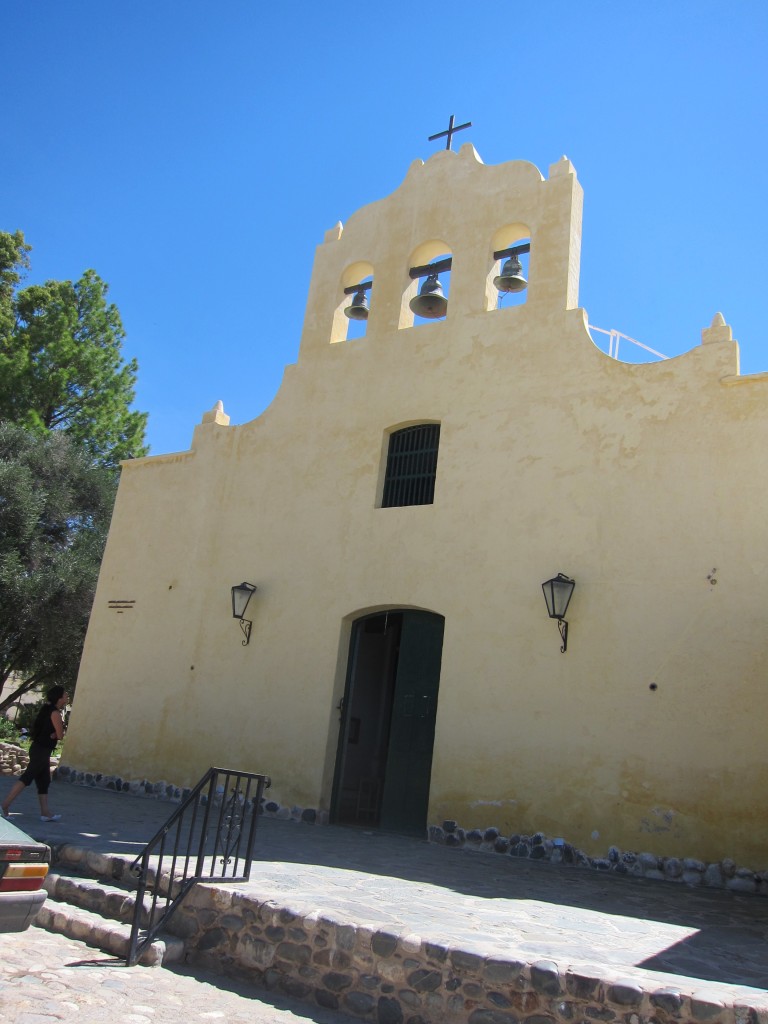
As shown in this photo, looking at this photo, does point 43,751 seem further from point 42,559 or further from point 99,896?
point 42,559

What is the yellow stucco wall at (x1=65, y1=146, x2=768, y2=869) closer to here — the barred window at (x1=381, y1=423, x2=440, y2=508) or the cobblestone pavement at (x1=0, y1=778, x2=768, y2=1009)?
the barred window at (x1=381, y1=423, x2=440, y2=508)

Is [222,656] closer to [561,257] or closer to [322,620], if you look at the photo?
[322,620]

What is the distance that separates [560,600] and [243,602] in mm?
4830

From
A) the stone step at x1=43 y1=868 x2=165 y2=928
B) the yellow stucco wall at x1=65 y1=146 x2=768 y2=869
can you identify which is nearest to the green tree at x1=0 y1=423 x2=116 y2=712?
the yellow stucco wall at x1=65 y1=146 x2=768 y2=869

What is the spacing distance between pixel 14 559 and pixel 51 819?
10919 mm

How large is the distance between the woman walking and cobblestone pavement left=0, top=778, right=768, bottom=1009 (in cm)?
23

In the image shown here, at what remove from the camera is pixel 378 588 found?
36.2 ft

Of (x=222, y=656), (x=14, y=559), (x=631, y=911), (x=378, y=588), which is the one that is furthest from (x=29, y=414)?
(x=631, y=911)

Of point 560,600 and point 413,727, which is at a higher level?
point 560,600

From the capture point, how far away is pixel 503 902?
6324mm

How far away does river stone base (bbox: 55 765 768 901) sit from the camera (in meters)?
7.91

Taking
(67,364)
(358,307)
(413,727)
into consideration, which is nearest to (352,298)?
(358,307)

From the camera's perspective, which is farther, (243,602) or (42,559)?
(42,559)

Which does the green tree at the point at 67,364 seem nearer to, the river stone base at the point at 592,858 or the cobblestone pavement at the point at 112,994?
the river stone base at the point at 592,858
